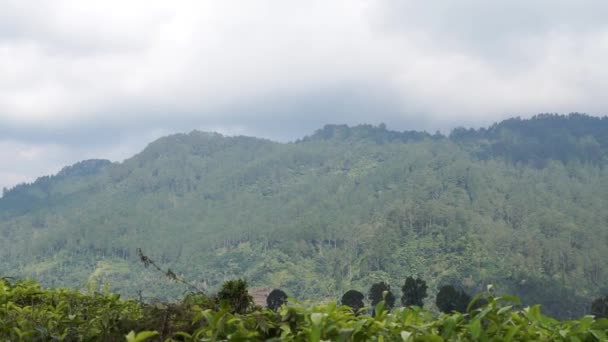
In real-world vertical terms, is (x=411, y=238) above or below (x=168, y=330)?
below

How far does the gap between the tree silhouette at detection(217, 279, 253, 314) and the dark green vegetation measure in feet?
1.74

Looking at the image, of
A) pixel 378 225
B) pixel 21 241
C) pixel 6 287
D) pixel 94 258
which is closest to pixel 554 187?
pixel 378 225

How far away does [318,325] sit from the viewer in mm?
1591

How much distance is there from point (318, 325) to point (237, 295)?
1.27m

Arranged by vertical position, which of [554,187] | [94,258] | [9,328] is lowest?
[94,258]

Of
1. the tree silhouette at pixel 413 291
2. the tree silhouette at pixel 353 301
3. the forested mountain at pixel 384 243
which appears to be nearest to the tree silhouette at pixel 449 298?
the tree silhouette at pixel 413 291

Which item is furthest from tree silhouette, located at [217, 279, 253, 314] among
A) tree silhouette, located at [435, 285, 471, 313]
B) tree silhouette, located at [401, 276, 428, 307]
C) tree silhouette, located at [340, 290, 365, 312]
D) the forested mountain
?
the forested mountain

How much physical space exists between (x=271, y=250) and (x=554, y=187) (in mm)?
94693

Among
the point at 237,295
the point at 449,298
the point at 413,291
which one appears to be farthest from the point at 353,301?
the point at 449,298

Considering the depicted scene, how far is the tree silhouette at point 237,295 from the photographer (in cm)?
270

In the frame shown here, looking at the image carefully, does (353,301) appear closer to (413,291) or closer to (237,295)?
(237,295)

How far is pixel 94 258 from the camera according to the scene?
16112 cm

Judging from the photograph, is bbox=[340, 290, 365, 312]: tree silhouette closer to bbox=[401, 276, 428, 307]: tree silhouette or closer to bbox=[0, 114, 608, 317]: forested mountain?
bbox=[401, 276, 428, 307]: tree silhouette

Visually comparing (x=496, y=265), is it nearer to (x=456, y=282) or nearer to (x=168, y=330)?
(x=456, y=282)
